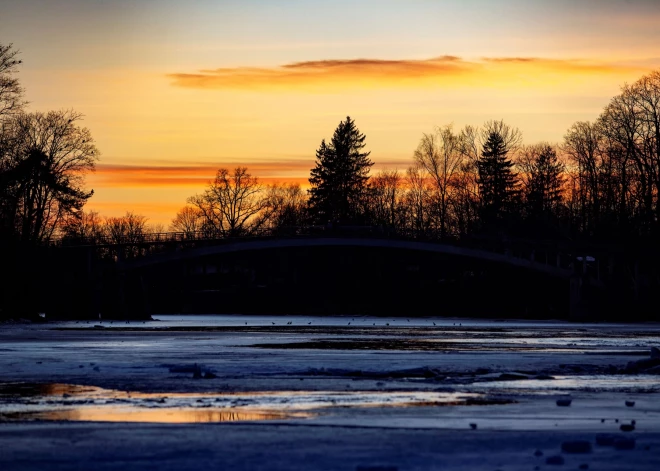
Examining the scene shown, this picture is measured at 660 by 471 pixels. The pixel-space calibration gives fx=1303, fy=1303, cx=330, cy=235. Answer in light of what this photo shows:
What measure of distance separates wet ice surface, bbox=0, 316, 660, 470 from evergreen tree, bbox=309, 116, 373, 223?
111 m

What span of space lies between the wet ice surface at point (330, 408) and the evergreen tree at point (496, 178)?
A: 91613 millimetres

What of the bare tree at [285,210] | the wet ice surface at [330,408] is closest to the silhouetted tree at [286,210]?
the bare tree at [285,210]

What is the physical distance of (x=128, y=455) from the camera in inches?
472

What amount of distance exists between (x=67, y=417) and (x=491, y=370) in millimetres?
10768

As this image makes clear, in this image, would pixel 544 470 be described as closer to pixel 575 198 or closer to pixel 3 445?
pixel 3 445

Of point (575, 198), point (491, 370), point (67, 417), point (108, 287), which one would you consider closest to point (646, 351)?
point (491, 370)

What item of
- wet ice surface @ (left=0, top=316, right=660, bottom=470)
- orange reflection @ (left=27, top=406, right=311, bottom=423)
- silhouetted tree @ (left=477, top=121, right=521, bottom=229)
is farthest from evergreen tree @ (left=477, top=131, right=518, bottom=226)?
orange reflection @ (left=27, top=406, right=311, bottom=423)

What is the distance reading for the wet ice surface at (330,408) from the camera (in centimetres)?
1212

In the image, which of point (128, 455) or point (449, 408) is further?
point (449, 408)

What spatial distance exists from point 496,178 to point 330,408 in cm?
10791

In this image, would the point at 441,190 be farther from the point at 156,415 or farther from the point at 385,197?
the point at 156,415

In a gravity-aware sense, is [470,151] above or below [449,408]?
above

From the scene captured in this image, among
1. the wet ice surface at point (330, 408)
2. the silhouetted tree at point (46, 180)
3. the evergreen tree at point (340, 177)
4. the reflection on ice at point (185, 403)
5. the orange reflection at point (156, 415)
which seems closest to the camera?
the wet ice surface at point (330, 408)

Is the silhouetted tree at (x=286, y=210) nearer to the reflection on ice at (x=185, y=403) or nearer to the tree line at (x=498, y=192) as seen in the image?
the tree line at (x=498, y=192)
